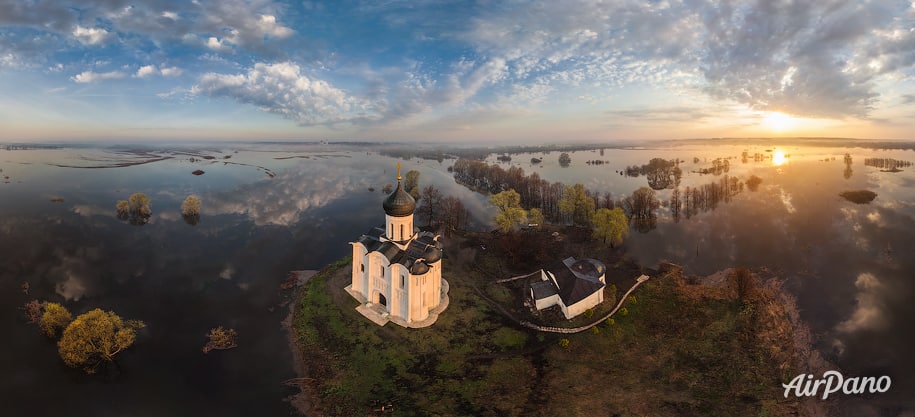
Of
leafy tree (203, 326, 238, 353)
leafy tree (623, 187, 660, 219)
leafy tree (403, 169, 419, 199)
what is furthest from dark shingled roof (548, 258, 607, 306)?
leafy tree (403, 169, 419, 199)

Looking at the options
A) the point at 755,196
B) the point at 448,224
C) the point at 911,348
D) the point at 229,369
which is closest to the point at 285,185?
the point at 448,224

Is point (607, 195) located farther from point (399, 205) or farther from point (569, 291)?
point (399, 205)

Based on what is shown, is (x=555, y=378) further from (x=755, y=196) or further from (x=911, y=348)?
(x=755, y=196)

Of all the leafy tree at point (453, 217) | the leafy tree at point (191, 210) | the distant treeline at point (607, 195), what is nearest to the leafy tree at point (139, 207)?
the leafy tree at point (191, 210)

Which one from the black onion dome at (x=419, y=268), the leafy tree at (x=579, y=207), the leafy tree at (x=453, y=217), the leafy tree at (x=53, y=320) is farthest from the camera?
the leafy tree at (x=579, y=207)

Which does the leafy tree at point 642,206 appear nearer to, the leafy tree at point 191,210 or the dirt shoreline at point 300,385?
the dirt shoreline at point 300,385

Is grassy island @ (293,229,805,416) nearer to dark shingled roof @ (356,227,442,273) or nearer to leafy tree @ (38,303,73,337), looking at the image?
dark shingled roof @ (356,227,442,273)

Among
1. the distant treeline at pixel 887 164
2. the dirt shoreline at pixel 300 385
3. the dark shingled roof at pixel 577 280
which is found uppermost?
the distant treeline at pixel 887 164
